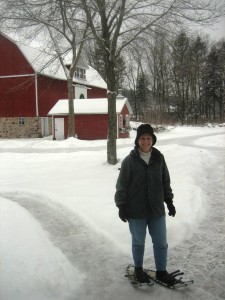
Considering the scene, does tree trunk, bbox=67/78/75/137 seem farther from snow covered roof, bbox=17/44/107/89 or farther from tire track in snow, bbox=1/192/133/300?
tire track in snow, bbox=1/192/133/300

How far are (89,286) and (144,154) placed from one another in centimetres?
162

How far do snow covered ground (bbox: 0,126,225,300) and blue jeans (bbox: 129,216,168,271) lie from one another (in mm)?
309

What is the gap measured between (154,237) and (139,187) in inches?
24.8

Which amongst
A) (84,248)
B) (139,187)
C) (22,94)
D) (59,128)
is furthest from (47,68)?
(139,187)

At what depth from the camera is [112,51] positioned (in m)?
13.5

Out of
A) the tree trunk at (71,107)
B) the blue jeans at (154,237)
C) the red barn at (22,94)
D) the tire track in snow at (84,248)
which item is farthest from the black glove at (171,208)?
the red barn at (22,94)

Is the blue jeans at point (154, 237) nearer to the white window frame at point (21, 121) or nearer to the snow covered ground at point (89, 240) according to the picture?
the snow covered ground at point (89, 240)

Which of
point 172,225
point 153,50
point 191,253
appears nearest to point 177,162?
point 153,50

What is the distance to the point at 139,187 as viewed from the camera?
177 inches

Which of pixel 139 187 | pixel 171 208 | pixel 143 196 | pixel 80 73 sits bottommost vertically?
pixel 171 208

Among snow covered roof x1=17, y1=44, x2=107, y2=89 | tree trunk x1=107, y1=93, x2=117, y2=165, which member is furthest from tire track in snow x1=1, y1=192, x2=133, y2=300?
snow covered roof x1=17, y1=44, x2=107, y2=89

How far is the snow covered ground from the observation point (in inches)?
172

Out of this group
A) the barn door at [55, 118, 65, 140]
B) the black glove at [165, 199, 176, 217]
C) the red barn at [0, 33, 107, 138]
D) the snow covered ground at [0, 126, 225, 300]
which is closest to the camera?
the snow covered ground at [0, 126, 225, 300]

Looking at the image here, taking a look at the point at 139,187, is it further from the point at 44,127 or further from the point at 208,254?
the point at 44,127
